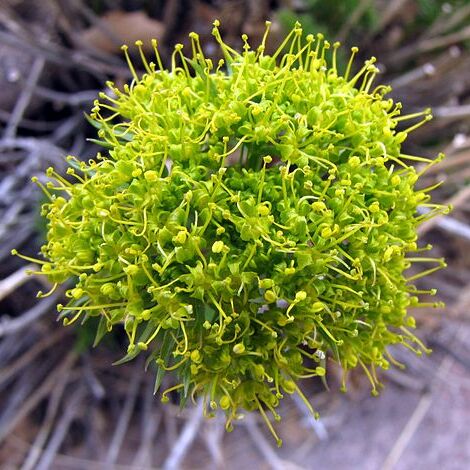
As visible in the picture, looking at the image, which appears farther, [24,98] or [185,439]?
[24,98]

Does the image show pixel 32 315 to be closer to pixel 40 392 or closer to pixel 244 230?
pixel 40 392

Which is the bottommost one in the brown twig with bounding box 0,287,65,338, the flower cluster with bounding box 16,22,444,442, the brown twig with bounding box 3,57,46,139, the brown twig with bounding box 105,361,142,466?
the brown twig with bounding box 105,361,142,466

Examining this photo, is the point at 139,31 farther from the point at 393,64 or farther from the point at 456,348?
the point at 456,348

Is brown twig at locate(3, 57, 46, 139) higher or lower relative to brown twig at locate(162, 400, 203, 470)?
higher

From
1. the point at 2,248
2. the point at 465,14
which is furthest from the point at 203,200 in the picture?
the point at 465,14

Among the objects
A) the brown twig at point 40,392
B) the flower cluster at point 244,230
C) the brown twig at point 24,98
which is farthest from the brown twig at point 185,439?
the brown twig at point 24,98

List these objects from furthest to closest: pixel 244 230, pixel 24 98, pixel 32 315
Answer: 1. pixel 24 98
2. pixel 32 315
3. pixel 244 230

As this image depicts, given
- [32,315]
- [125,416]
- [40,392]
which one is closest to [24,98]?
[32,315]

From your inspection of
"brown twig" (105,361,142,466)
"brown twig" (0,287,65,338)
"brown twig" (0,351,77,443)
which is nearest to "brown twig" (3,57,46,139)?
"brown twig" (0,287,65,338)

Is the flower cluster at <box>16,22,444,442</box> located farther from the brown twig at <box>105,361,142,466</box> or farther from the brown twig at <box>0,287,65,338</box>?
the brown twig at <box>105,361,142,466</box>
